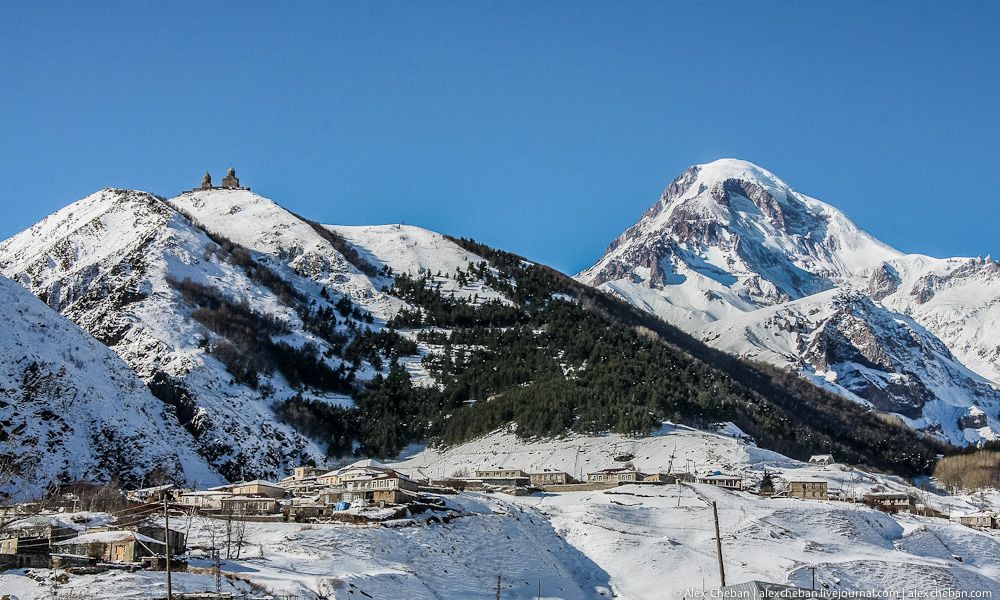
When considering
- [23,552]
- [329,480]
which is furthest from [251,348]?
[23,552]

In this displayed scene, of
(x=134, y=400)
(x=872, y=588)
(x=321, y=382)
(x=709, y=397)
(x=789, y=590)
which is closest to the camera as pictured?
(x=789, y=590)

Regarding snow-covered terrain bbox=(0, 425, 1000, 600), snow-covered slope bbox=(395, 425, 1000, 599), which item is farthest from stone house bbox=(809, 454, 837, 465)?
snow-covered terrain bbox=(0, 425, 1000, 600)

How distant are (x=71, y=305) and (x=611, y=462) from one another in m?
92.7

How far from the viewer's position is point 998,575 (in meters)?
Result: 107

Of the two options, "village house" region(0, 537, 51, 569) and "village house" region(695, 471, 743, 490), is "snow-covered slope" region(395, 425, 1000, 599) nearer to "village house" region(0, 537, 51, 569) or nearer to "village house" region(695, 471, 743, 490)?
"village house" region(695, 471, 743, 490)

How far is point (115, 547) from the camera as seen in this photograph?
67750mm

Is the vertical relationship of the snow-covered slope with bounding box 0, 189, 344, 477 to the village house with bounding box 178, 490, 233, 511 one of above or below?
above

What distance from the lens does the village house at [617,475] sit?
449 ft

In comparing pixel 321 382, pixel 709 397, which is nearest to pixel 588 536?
pixel 709 397

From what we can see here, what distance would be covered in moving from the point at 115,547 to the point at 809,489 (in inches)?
3554

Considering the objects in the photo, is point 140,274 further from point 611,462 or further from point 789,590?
point 789,590

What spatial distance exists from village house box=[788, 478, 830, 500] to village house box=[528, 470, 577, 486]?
2544 cm

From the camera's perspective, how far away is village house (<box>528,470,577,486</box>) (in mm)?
140500

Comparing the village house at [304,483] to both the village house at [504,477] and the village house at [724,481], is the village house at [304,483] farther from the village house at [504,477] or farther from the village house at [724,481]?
the village house at [724,481]
